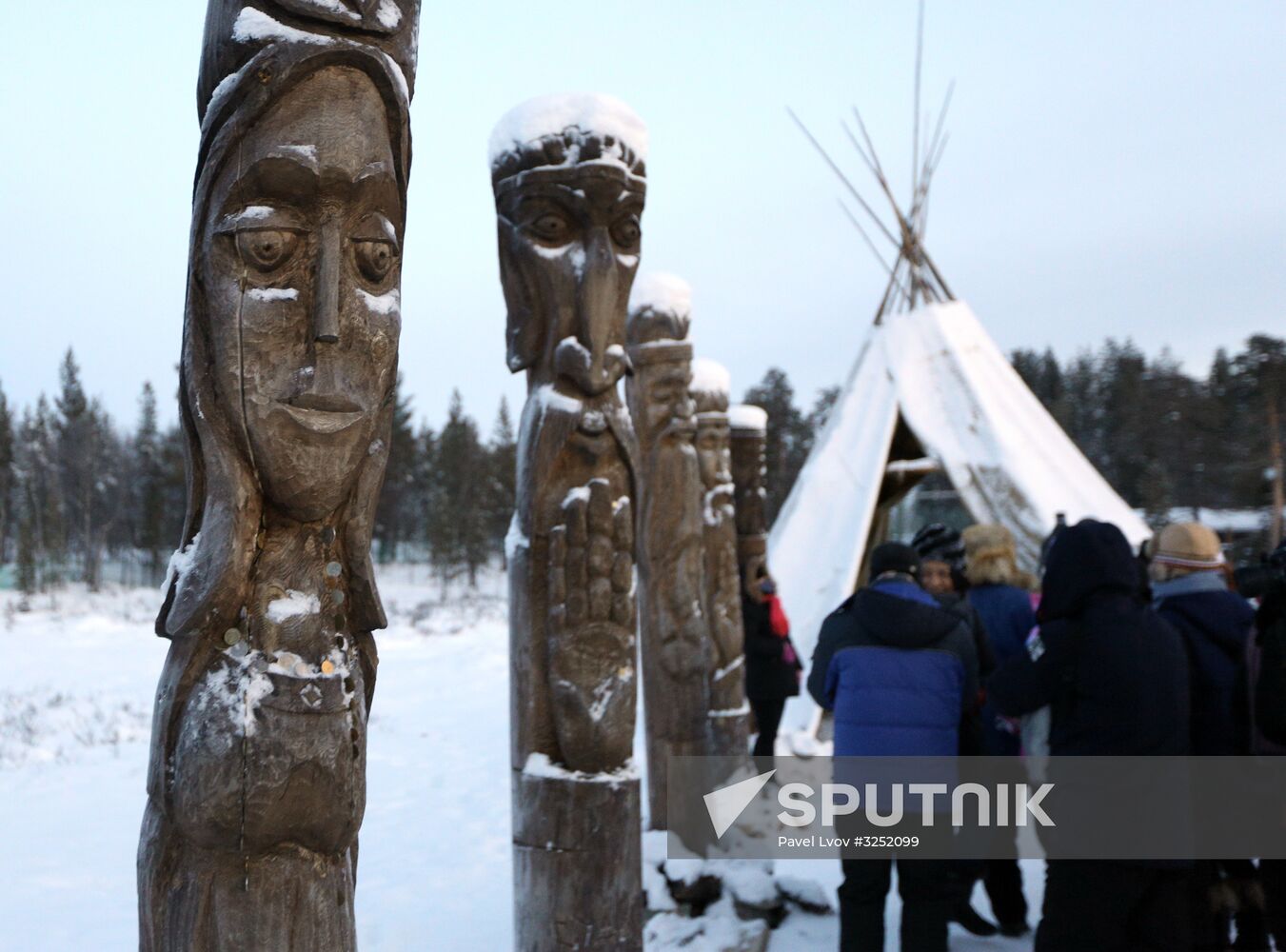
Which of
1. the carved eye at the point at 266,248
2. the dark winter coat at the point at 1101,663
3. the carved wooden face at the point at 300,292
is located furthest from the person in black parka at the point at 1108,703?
the carved eye at the point at 266,248

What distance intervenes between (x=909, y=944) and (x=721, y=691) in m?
3.08

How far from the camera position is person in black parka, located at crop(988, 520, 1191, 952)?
3.22m

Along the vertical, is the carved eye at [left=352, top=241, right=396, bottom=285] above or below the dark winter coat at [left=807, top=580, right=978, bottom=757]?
above

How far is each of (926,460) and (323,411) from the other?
9.50m

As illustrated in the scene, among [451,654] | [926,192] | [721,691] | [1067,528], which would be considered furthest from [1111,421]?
[1067,528]

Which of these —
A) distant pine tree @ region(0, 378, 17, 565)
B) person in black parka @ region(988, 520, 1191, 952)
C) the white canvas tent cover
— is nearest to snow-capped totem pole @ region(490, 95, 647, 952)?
person in black parka @ region(988, 520, 1191, 952)

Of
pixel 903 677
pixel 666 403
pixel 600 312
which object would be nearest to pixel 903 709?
pixel 903 677

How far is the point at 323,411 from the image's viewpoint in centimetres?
189

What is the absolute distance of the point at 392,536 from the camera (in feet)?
123

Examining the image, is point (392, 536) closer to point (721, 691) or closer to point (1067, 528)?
point (721, 691)

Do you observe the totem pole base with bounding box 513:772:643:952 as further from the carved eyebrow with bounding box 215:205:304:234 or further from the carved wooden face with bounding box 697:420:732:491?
the carved wooden face with bounding box 697:420:732:491

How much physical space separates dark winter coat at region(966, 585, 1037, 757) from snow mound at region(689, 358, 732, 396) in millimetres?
2938

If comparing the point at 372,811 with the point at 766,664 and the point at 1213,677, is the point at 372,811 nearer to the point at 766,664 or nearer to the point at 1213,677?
the point at 766,664

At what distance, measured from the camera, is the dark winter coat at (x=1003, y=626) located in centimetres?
445
